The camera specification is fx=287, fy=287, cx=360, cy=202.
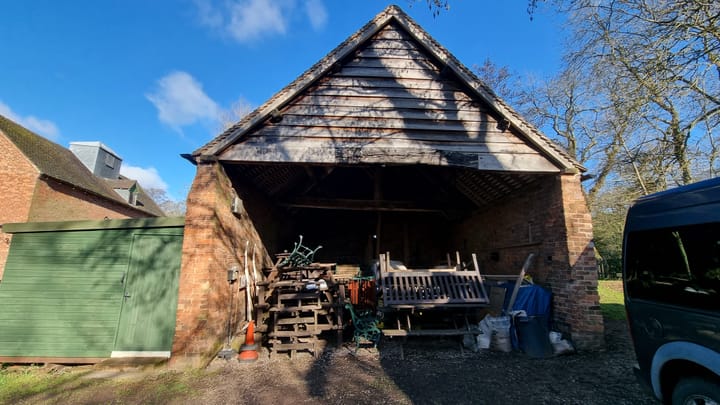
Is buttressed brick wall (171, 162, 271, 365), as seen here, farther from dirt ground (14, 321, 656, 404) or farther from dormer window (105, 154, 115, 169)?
dormer window (105, 154, 115, 169)

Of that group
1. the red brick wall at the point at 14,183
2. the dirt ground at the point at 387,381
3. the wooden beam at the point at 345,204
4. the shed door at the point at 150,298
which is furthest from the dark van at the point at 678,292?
the red brick wall at the point at 14,183

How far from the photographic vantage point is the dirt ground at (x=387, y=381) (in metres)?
3.75

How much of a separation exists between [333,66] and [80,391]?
22.4 feet

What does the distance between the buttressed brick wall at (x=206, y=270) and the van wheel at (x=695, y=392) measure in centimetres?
580

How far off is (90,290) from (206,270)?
8.08ft

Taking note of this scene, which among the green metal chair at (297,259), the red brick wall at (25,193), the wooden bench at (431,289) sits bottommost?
the wooden bench at (431,289)

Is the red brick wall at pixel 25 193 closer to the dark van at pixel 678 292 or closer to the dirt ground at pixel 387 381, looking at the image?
the dirt ground at pixel 387 381

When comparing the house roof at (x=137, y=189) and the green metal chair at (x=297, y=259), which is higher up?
the house roof at (x=137, y=189)

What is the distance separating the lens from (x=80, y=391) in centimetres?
412

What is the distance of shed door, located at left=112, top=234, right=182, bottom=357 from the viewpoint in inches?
203

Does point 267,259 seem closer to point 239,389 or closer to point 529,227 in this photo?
point 239,389

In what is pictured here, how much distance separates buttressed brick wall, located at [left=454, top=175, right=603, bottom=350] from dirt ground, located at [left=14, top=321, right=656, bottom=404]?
1.98 ft

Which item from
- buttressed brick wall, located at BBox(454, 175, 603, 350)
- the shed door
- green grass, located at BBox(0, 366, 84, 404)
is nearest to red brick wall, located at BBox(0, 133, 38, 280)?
green grass, located at BBox(0, 366, 84, 404)

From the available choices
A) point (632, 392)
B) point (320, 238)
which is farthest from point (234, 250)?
point (632, 392)
